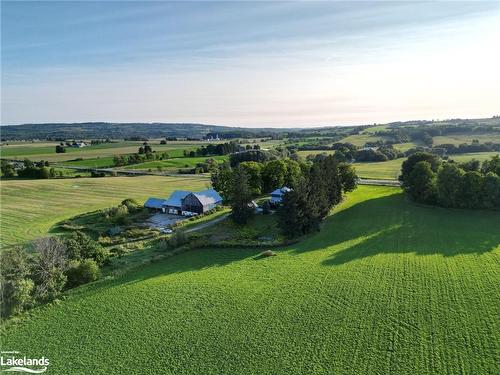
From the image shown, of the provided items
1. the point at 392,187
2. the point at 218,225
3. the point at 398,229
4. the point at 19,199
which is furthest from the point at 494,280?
the point at 19,199

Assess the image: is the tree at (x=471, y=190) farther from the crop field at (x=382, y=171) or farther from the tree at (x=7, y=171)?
the tree at (x=7, y=171)

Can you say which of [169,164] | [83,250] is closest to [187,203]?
[83,250]

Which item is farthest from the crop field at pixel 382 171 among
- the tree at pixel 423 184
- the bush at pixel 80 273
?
the bush at pixel 80 273

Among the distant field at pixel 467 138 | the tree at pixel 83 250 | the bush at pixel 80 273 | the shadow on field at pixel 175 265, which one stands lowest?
the shadow on field at pixel 175 265

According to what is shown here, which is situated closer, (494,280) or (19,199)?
(494,280)

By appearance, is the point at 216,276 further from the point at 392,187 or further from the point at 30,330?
the point at 392,187

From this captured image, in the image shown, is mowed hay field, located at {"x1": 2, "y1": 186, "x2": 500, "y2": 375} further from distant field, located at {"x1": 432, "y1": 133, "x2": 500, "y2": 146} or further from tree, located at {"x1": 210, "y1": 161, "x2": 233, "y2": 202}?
distant field, located at {"x1": 432, "y1": 133, "x2": 500, "y2": 146}
